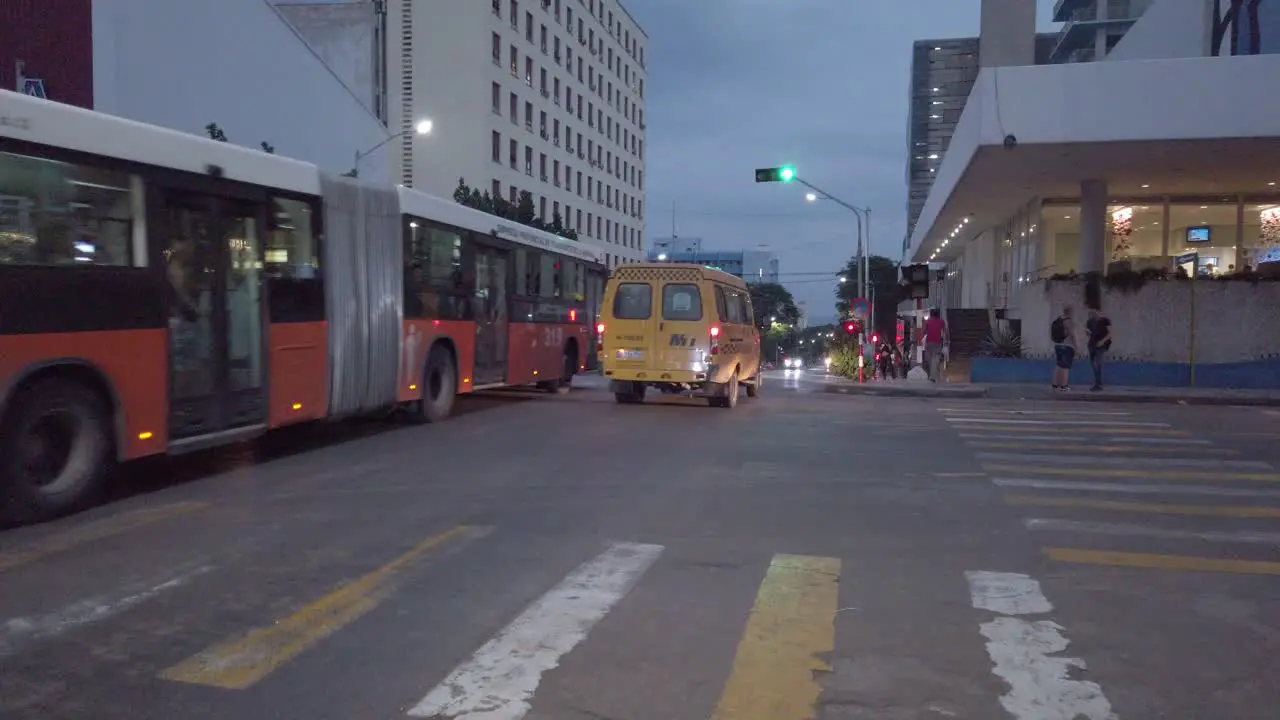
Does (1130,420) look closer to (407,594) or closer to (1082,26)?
(407,594)

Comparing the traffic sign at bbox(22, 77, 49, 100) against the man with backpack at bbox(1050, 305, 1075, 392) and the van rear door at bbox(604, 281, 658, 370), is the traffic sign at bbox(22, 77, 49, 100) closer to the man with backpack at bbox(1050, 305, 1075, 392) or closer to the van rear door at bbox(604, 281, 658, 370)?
the van rear door at bbox(604, 281, 658, 370)

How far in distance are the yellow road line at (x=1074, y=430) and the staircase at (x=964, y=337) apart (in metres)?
13.0

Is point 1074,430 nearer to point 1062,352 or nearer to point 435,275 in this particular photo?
point 1062,352

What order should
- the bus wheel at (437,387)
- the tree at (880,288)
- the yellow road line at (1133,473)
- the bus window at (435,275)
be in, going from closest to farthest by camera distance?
the yellow road line at (1133,473) → the bus window at (435,275) → the bus wheel at (437,387) → the tree at (880,288)

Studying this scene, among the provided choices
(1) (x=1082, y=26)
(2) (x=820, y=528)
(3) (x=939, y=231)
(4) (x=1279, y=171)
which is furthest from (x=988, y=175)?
(1) (x=1082, y=26)

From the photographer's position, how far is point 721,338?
640 inches

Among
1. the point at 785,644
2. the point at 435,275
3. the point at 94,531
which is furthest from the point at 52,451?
the point at 435,275

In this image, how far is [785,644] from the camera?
486 centimetres

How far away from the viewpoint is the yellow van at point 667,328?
16.0 meters

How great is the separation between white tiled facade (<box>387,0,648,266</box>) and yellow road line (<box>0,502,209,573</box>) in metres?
37.2

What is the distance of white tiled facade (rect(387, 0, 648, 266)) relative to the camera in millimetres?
54688

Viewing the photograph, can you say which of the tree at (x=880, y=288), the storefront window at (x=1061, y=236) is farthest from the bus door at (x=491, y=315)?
the tree at (x=880, y=288)

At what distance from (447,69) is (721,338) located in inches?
1715

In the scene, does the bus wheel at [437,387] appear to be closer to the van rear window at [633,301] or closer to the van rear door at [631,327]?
the van rear door at [631,327]
